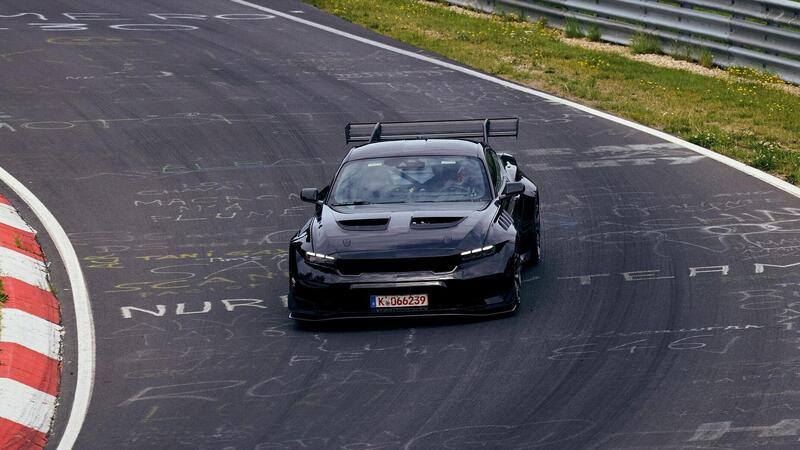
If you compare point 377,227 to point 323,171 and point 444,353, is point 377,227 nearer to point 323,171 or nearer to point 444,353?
point 444,353

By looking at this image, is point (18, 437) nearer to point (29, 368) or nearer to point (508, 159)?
point (29, 368)

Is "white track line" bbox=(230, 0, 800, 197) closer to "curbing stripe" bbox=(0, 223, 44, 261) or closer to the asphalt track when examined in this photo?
the asphalt track

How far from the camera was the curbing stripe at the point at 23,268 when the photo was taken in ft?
46.9

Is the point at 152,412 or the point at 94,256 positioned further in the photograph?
the point at 94,256

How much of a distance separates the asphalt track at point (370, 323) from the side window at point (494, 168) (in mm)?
970

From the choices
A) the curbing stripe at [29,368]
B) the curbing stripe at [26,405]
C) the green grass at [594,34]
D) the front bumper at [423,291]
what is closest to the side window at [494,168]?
the front bumper at [423,291]

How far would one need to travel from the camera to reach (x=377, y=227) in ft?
43.4

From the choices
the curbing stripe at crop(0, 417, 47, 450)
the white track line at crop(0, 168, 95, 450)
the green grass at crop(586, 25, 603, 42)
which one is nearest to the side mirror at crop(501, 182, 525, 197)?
the white track line at crop(0, 168, 95, 450)

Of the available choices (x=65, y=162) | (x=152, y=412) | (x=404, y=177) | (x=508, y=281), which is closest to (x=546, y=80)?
(x=65, y=162)

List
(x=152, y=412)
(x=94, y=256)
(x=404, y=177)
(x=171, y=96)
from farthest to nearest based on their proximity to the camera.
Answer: (x=171, y=96), (x=94, y=256), (x=404, y=177), (x=152, y=412)

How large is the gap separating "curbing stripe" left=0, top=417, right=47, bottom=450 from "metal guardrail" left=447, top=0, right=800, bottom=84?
15.3 m

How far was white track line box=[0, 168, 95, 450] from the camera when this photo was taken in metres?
10.9

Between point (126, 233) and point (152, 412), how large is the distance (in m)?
5.59

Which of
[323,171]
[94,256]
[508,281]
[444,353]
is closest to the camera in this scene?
[444,353]
